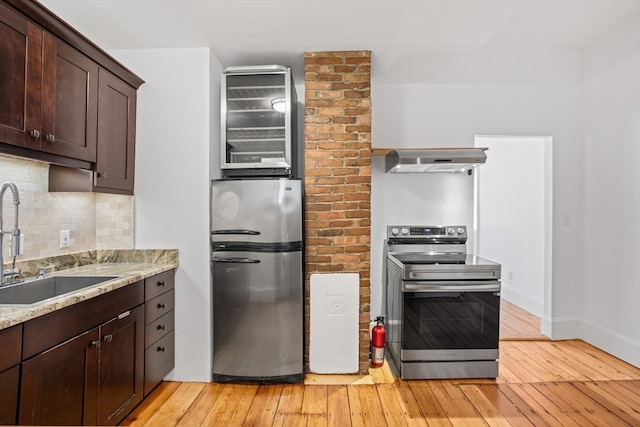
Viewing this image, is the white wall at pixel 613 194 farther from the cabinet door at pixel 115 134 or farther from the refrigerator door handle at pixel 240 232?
the cabinet door at pixel 115 134

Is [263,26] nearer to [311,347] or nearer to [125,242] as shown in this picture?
[125,242]

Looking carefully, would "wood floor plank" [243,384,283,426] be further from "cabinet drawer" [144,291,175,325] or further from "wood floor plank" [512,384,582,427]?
"wood floor plank" [512,384,582,427]

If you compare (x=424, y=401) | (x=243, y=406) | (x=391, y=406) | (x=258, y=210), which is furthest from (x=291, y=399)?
(x=258, y=210)

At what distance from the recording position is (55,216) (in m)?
2.32

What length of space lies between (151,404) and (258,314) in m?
0.89

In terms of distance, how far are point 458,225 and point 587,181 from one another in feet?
4.29

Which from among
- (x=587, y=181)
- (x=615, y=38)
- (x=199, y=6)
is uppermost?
(x=615, y=38)

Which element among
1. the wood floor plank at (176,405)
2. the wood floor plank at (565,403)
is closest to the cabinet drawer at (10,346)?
the wood floor plank at (176,405)

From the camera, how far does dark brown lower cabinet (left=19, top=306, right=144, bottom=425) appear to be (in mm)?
1410

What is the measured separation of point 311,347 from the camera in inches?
108

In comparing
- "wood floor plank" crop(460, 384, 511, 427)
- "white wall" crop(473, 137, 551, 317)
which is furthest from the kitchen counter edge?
"white wall" crop(473, 137, 551, 317)

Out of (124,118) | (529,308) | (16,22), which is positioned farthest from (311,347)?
(529,308)

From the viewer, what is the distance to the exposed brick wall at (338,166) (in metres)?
2.79

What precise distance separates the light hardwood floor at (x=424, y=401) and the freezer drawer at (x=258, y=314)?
16 cm
